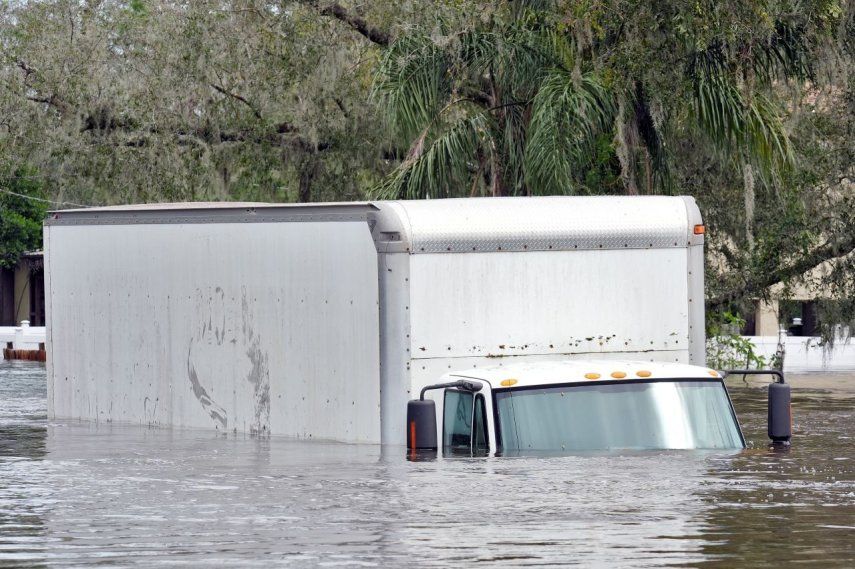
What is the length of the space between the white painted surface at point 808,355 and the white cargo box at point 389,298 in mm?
26427

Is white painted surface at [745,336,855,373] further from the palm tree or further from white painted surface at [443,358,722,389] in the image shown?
white painted surface at [443,358,722,389]

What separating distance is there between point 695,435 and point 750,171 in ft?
42.4

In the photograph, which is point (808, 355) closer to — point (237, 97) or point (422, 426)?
point (237, 97)

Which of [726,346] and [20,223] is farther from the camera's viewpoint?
[20,223]

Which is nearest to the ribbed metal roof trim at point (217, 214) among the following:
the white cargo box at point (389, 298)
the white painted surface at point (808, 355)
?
the white cargo box at point (389, 298)

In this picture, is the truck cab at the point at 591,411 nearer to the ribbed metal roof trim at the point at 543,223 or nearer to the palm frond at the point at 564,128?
the ribbed metal roof trim at the point at 543,223

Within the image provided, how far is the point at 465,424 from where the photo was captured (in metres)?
14.4

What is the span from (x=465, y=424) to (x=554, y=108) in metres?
11.9

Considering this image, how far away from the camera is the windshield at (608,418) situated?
46.2ft

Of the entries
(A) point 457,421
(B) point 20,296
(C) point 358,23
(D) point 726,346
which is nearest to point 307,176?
(C) point 358,23

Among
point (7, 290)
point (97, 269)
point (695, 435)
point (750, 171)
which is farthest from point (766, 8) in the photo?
point (7, 290)

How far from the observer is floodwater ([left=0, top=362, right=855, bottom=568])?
36.3 feet

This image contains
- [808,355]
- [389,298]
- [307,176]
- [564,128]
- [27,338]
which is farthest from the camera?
[27,338]

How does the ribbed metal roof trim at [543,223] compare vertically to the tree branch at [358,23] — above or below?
below
